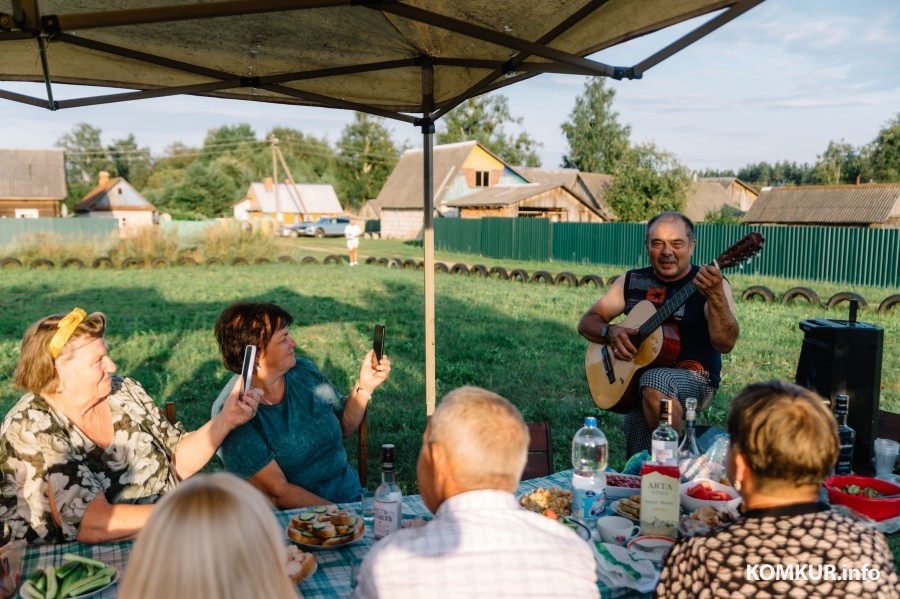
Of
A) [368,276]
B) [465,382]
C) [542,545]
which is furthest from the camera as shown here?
[368,276]

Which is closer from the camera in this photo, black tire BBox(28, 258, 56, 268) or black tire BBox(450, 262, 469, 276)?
black tire BBox(450, 262, 469, 276)

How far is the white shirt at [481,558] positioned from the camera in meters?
1.51

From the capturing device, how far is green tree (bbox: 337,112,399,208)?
76.4 m

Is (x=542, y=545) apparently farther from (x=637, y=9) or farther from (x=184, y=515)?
(x=637, y=9)

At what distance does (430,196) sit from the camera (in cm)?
480

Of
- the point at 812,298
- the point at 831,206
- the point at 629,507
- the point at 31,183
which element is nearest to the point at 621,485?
the point at 629,507

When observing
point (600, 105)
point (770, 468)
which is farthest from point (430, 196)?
point (600, 105)

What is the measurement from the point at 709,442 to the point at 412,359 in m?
6.07

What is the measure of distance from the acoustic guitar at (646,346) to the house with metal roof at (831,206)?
3819 cm

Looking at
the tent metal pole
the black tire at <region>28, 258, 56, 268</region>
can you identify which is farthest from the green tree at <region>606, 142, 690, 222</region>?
the tent metal pole

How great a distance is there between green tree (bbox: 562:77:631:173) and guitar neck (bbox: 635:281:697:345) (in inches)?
2511

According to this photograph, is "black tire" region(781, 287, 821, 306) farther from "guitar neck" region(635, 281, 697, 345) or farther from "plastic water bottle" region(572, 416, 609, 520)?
"plastic water bottle" region(572, 416, 609, 520)

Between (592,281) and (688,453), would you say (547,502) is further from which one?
(592,281)

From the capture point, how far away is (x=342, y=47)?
417 centimetres
